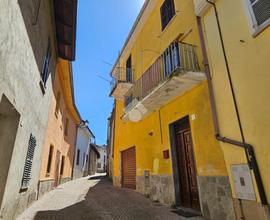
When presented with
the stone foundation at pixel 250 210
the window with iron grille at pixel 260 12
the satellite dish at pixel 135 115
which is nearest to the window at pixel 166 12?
the satellite dish at pixel 135 115

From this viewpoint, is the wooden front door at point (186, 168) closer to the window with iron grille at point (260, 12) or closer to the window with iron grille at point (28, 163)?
the window with iron grille at point (260, 12)

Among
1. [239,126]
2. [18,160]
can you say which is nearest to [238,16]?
[239,126]

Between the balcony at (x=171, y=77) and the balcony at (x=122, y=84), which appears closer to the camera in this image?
the balcony at (x=171, y=77)

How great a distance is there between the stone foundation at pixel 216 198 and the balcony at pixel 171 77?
300cm

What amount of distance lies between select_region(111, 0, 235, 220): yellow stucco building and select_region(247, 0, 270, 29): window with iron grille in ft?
6.14

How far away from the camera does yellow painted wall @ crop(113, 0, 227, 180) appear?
17.9ft

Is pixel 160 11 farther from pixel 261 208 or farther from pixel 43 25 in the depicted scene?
pixel 261 208

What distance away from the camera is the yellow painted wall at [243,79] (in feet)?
12.3

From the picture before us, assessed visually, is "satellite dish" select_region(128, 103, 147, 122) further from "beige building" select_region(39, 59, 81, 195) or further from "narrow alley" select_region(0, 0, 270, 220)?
"beige building" select_region(39, 59, 81, 195)

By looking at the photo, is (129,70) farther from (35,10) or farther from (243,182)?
(243,182)

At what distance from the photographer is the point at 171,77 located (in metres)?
6.05

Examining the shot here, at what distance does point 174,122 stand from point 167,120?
0.44 m

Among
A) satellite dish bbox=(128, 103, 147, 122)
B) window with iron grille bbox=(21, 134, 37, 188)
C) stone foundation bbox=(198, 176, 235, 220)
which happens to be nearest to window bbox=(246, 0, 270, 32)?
stone foundation bbox=(198, 176, 235, 220)

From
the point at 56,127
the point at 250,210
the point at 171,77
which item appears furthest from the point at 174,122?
the point at 56,127
